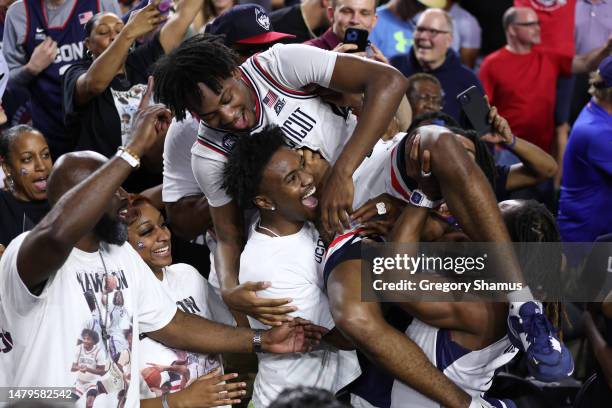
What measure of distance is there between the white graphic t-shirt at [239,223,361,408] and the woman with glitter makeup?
1.15 metres

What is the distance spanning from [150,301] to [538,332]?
4.48 feet

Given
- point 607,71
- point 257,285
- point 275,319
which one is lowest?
point 607,71

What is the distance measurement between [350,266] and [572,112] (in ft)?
14.2

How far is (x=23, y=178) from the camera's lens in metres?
4.21

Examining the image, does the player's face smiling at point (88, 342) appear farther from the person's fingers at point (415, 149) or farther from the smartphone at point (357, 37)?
the smartphone at point (357, 37)

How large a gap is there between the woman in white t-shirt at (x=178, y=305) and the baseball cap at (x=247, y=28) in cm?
90

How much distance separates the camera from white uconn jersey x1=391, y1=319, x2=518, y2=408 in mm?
3359

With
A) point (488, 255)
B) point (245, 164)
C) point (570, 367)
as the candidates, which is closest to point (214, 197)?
point (245, 164)

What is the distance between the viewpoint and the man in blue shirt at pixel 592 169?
17.1ft

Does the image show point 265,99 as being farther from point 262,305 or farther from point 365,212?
point 262,305

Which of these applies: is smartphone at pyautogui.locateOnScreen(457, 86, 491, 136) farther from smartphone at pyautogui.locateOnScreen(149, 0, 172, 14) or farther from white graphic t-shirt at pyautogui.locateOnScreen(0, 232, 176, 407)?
white graphic t-shirt at pyautogui.locateOnScreen(0, 232, 176, 407)

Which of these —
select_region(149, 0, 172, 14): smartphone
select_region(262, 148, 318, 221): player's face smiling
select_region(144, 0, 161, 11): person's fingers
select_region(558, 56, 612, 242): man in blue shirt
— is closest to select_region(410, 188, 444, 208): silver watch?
select_region(262, 148, 318, 221): player's face smiling

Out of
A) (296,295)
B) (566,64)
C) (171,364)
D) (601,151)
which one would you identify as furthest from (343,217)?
(566,64)

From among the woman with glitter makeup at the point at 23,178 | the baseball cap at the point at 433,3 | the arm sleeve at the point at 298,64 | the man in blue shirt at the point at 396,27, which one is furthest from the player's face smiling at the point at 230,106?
the baseball cap at the point at 433,3
